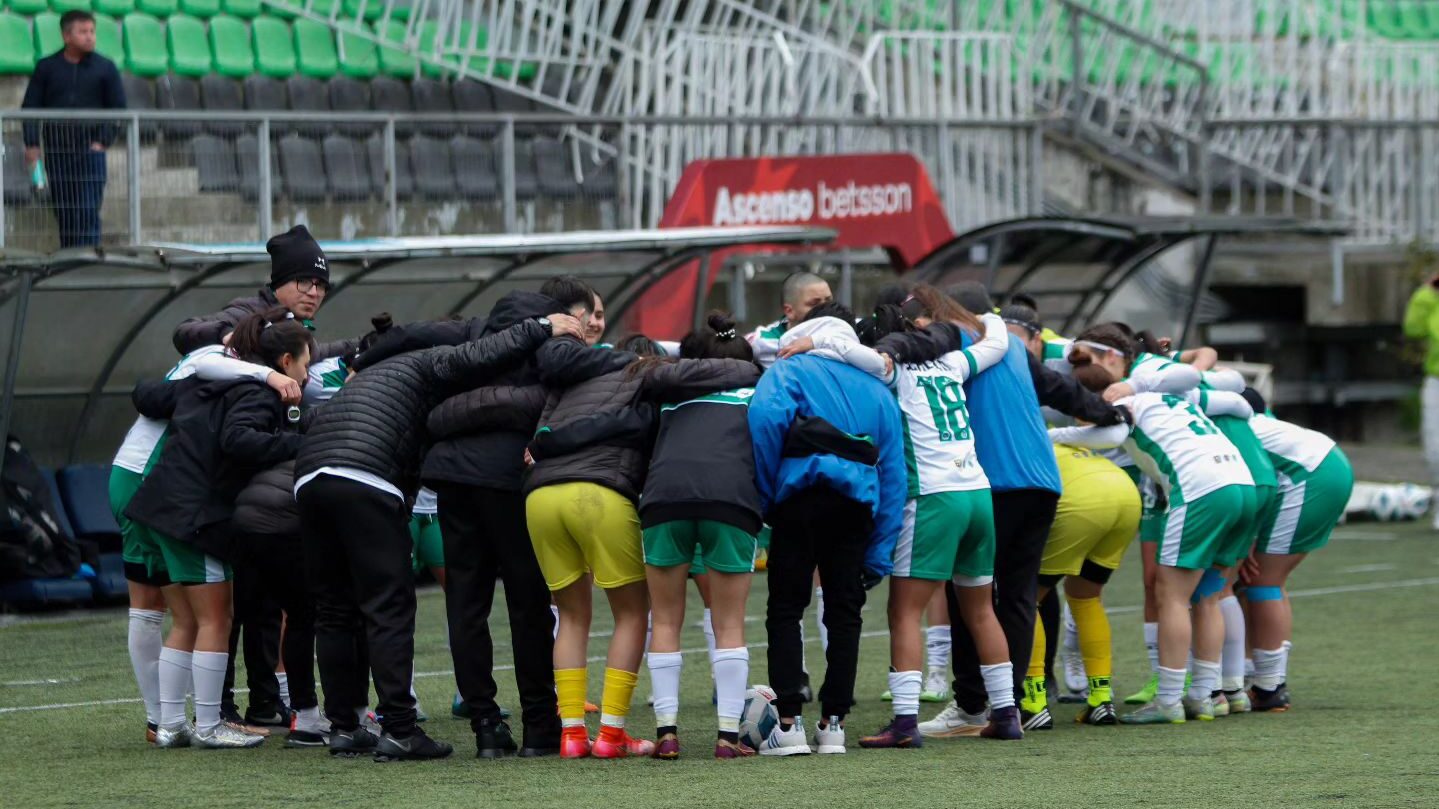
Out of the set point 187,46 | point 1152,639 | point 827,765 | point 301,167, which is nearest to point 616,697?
point 827,765

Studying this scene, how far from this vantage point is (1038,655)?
8516 mm

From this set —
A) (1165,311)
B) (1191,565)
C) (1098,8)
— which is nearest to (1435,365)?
(1165,311)

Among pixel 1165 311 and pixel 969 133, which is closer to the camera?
pixel 969 133

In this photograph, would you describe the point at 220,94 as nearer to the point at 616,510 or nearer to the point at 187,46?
the point at 187,46

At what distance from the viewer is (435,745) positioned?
24.6ft

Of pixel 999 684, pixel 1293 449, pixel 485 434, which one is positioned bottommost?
pixel 999 684

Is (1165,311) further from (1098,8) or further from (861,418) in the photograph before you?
(861,418)

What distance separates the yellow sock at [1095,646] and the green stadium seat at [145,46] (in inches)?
395

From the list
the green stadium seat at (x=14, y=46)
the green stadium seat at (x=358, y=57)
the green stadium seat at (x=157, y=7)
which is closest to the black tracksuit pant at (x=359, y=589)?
the green stadium seat at (x=14, y=46)

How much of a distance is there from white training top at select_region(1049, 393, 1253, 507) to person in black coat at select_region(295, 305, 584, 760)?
2.36m

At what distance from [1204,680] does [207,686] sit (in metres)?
3.81

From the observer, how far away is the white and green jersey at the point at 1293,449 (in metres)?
9.00

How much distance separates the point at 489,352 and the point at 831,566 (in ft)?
4.54

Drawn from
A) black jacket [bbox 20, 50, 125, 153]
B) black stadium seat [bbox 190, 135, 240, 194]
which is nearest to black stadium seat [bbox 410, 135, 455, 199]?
black stadium seat [bbox 190, 135, 240, 194]
